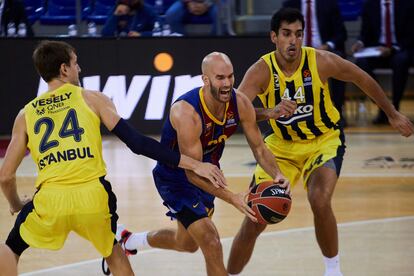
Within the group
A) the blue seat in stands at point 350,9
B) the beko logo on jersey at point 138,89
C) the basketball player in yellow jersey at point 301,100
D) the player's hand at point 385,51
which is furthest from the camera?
the blue seat in stands at point 350,9

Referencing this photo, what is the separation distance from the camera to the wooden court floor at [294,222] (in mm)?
7547

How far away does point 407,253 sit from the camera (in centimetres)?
781

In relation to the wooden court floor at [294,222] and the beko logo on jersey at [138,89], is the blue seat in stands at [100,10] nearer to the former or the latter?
the beko logo on jersey at [138,89]

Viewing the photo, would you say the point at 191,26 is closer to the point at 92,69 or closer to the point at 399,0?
the point at 92,69

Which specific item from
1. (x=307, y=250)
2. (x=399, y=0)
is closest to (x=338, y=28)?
(x=399, y=0)

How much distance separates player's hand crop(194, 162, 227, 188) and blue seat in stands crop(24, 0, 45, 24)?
8.66 m

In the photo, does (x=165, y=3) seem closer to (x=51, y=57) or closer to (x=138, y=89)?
(x=138, y=89)

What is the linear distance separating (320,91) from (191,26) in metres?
6.66

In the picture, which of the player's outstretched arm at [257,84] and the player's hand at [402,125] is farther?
the player's hand at [402,125]

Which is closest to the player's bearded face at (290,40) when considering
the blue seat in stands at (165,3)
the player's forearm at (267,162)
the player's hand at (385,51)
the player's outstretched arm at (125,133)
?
the player's forearm at (267,162)

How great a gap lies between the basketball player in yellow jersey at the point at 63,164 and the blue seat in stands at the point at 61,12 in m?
8.62

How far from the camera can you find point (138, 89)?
1359cm

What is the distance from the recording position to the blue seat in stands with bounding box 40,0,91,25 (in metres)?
14.2

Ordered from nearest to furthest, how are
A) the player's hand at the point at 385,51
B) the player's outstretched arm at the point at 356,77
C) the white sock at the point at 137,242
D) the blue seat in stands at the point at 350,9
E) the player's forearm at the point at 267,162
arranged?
the player's forearm at the point at 267,162 → the player's outstretched arm at the point at 356,77 → the white sock at the point at 137,242 → the player's hand at the point at 385,51 → the blue seat in stands at the point at 350,9
